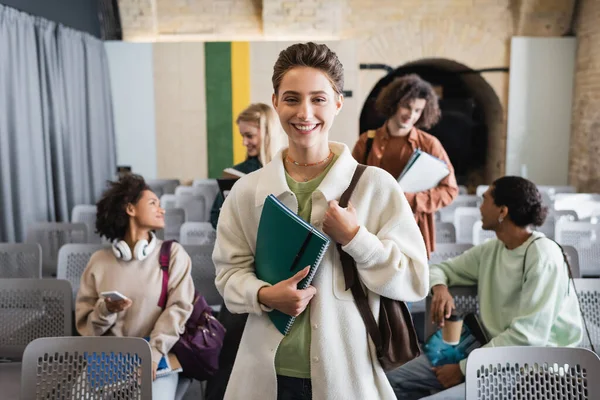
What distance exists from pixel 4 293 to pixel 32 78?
3817 mm

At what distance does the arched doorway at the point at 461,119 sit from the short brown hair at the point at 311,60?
798cm

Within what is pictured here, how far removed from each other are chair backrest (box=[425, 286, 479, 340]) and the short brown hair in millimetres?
1678

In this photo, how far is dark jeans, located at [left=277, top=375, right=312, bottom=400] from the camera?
54.7 inches

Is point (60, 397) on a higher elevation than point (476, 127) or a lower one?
lower

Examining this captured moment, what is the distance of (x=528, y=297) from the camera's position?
232cm

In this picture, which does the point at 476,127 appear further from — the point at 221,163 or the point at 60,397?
the point at 60,397

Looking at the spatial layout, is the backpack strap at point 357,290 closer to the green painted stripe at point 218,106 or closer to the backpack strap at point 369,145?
the backpack strap at point 369,145

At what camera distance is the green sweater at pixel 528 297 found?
229 centimetres

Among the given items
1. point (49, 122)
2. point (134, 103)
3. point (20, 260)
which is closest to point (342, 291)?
point (20, 260)

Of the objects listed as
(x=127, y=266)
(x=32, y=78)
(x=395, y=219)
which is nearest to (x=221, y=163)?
(x=32, y=78)

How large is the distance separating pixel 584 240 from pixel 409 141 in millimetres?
2012

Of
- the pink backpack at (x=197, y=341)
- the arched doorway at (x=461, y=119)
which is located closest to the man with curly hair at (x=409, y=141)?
the pink backpack at (x=197, y=341)

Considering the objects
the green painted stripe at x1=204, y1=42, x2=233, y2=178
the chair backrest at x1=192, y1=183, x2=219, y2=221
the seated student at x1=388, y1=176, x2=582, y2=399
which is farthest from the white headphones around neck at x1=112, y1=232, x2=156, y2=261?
the green painted stripe at x1=204, y1=42, x2=233, y2=178

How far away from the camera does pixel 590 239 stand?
14.4 ft
